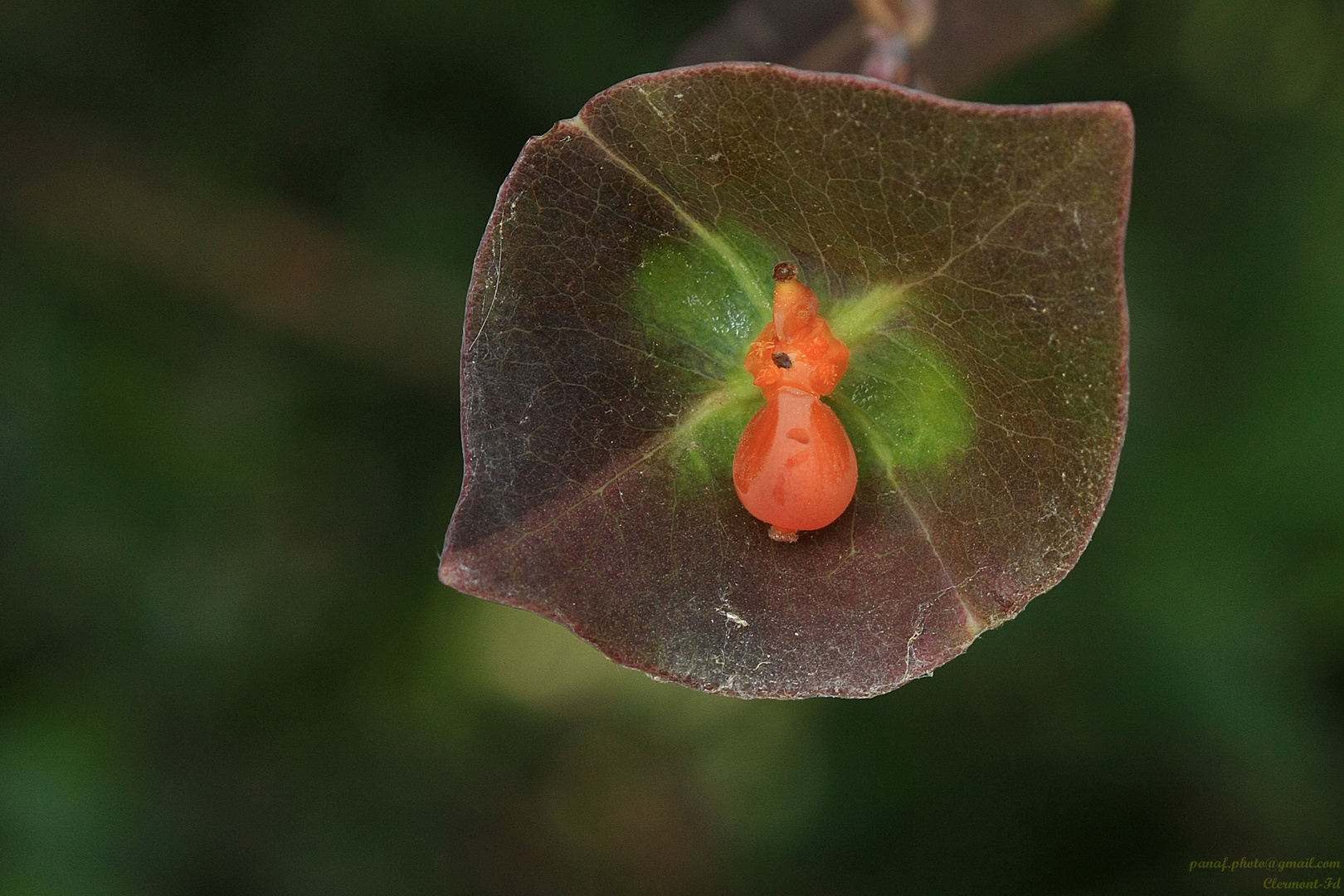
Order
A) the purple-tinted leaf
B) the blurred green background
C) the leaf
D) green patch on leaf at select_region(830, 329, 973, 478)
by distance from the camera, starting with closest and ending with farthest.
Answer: the leaf
green patch on leaf at select_region(830, 329, 973, 478)
the purple-tinted leaf
the blurred green background

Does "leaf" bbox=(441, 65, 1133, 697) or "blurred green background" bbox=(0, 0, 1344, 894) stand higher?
"blurred green background" bbox=(0, 0, 1344, 894)

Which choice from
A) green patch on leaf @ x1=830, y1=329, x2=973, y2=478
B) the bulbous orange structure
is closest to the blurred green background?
green patch on leaf @ x1=830, y1=329, x2=973, y2=478

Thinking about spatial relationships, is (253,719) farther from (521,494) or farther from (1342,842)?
(1342,842)

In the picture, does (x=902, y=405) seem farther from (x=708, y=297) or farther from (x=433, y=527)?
(x=433, y=527)

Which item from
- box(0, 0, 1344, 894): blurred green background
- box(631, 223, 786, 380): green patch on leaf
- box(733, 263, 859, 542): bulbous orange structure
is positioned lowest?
box(733, 263, 859, 542): bulbous orange structure

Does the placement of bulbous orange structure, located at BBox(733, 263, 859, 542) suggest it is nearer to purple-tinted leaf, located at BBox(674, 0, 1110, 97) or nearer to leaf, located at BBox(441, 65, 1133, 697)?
leaf, located at BBox(441, 65, 1133, 697)

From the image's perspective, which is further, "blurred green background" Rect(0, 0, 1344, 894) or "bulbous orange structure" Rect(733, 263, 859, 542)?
"blurred green background" Rect(0, 0, 1344, 894)

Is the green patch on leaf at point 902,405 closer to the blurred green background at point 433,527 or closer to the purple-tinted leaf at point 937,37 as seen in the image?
the purple-tinted leaf at point 937,37
